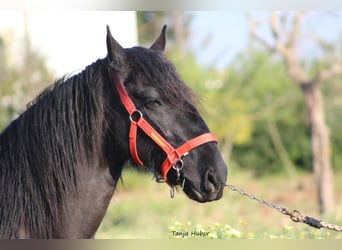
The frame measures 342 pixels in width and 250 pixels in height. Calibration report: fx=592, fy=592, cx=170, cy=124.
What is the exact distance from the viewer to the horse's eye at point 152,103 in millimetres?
2909

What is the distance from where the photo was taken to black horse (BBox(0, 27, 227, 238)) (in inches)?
112

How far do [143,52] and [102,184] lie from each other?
70 cm

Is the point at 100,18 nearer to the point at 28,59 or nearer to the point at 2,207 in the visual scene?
the point at 28,59

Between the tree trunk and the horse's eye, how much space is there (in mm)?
9662

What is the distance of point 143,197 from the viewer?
12484 mm

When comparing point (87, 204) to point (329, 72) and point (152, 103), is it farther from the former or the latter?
point (329, 72)

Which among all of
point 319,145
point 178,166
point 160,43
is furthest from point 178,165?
point 319,145

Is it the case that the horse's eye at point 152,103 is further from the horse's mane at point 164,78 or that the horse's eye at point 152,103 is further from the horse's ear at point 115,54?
the horse's ear at point 115,54

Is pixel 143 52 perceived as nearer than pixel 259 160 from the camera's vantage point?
Yes

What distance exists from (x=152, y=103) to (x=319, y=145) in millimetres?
10077

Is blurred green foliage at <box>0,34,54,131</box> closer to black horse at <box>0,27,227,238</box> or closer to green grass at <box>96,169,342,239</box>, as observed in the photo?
green grass at <box>96,169,342,239</box>

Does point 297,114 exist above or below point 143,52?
below

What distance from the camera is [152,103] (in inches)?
115

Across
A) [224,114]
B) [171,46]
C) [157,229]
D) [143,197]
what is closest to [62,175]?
[157,229]
